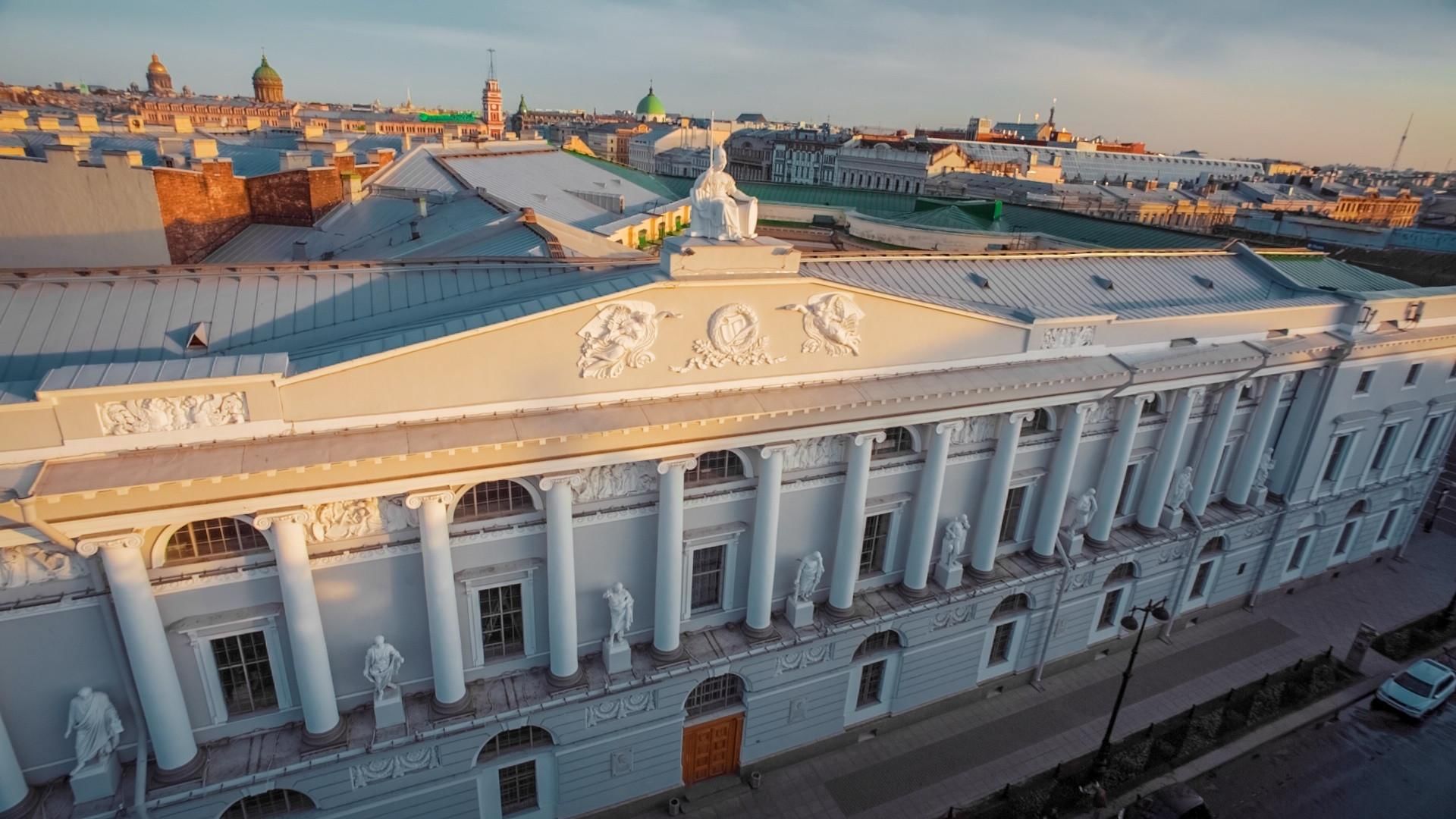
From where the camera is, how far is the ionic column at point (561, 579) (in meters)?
15.4

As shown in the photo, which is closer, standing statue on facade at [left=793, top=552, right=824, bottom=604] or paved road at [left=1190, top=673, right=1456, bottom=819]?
standing statue on facade at [left=793, top=552, right=824, bottom=604]

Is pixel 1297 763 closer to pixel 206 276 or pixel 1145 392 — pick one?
pixel 1145 392

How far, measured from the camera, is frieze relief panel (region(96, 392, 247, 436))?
11859 millimetres

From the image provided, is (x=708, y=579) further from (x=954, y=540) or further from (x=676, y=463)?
(x=954, y=540)

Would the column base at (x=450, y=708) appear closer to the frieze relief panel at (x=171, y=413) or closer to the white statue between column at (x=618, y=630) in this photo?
the white statue between column at (x=618, y=630)

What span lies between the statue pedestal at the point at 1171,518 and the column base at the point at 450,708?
875 inches

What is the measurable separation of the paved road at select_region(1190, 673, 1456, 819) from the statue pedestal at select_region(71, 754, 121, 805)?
996 inches

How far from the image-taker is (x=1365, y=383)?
27.3 meters

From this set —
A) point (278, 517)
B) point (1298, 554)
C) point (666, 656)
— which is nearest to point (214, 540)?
point (278, 517)

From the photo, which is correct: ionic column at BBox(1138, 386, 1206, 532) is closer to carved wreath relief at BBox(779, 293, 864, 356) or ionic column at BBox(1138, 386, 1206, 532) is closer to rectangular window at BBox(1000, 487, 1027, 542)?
rectangular window at BBox(1000, 487, 1027, 542)

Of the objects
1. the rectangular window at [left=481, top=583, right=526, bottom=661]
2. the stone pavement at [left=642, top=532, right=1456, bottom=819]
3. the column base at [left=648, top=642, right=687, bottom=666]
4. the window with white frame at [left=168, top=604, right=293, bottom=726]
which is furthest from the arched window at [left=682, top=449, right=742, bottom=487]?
the window with white frame at [left=168, top=604, right=293, bottom=726]

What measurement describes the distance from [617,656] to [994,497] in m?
10.9

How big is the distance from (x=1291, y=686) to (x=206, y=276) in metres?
32.4

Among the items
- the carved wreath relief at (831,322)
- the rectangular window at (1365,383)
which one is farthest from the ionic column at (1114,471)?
the carved wreath relief at (831,322)
